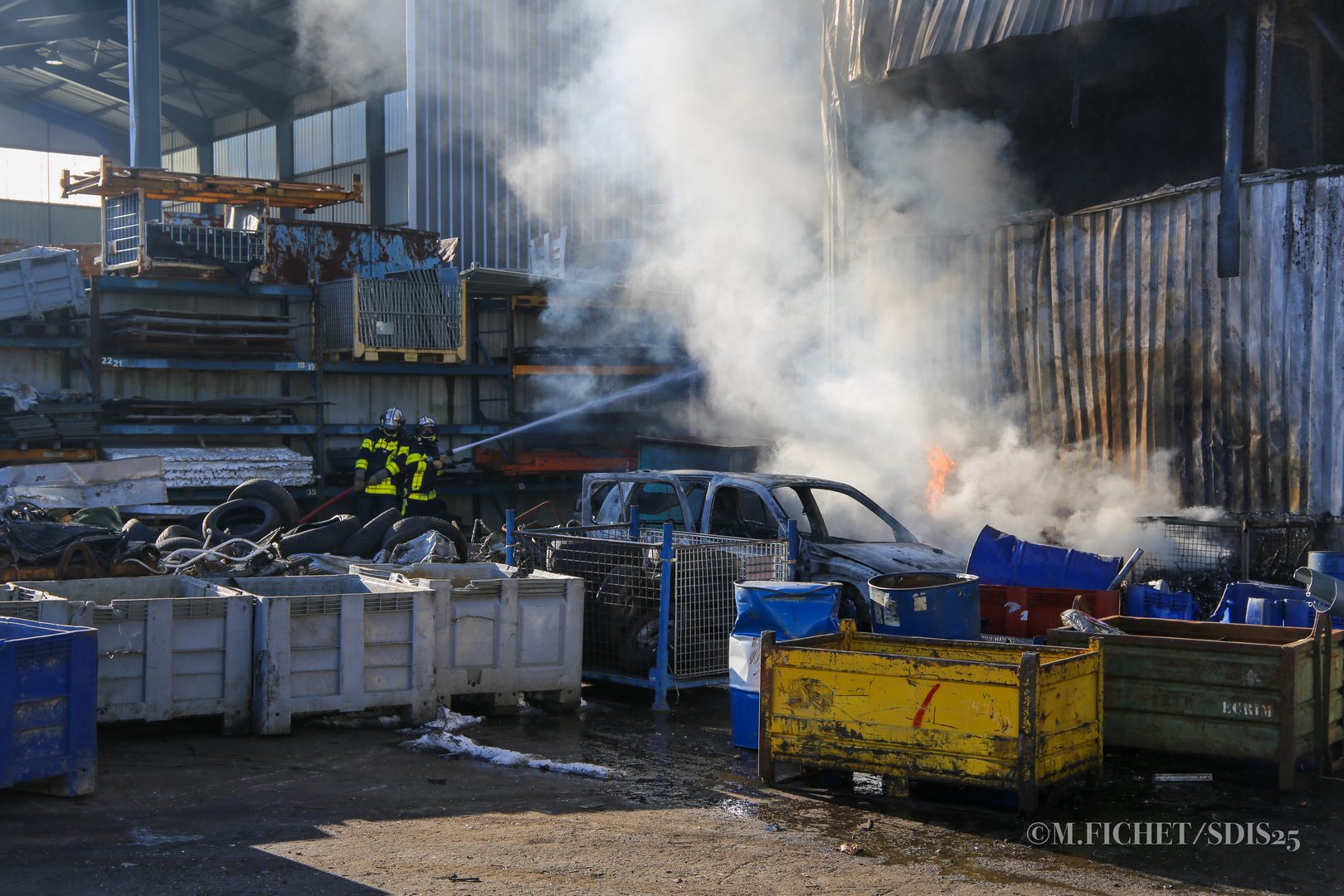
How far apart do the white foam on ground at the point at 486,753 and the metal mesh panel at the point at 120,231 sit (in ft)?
33.8

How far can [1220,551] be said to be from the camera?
11.2 m

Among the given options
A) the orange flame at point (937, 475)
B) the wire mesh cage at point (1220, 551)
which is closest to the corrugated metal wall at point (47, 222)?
the orange flame at point (937, 475)

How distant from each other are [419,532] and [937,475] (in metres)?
5.69

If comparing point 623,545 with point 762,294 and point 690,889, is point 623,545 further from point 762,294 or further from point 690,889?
point 762,294

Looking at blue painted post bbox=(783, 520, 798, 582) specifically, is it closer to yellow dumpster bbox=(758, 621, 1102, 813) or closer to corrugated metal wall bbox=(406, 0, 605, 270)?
yellow dumpster bbox=(758, 621, 1102, 813)

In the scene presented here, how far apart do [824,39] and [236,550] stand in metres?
9.43

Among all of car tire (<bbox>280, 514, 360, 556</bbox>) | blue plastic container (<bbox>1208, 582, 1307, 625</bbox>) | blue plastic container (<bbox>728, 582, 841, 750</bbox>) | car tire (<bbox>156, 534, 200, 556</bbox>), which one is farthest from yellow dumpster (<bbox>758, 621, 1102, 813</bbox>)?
car tire (<bbox>280, 514, 360, 556</bbox>)

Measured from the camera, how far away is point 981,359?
535 inches

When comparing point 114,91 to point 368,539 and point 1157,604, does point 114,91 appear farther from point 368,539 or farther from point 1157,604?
point 1157,604

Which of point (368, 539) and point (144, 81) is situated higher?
point (144, 81)

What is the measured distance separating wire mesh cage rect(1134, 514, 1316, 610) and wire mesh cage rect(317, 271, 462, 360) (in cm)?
943

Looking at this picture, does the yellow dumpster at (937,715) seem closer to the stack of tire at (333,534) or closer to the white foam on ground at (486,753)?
the white foam on ground at (486,753)

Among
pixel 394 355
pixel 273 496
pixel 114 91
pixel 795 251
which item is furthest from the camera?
pixel 114 91

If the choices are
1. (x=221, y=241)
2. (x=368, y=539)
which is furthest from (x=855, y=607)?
(x=221, y=241)
